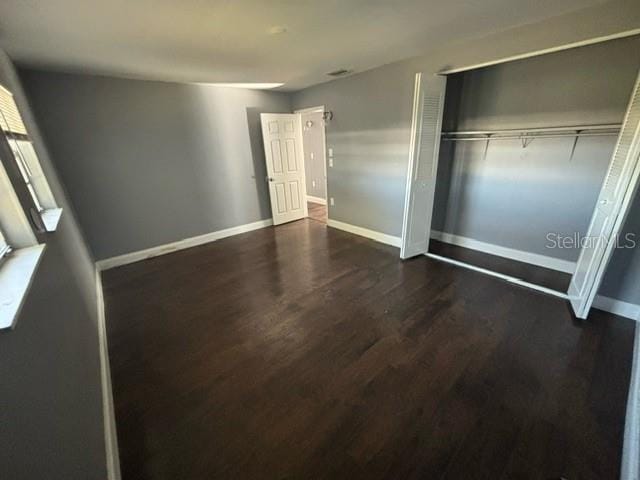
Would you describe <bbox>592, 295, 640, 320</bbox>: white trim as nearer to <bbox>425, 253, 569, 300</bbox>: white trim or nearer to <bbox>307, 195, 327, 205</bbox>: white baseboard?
<bbox>425, 253, 569, 300</bbox>: white trim

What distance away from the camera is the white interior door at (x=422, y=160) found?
286cm

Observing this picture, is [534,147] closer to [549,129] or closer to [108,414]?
[549,129]

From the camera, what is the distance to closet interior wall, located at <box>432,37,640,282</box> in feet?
8.26

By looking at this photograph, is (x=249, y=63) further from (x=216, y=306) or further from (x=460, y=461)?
(x=460, y=461)

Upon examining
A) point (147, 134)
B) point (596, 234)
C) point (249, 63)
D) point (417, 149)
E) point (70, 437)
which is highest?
point (249, 63)

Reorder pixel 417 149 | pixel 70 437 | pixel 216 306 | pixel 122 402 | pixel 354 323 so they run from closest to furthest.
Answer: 1. pixel 70 437
2. pixel 122 402
3. pixel 354 323
4. pixel 216 306
5. pixel 417 149

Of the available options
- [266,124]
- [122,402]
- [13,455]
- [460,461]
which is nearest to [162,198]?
[266,124]

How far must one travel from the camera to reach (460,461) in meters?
1.35

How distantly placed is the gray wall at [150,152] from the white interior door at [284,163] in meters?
0.21

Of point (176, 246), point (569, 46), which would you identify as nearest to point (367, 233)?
point (569, 46)

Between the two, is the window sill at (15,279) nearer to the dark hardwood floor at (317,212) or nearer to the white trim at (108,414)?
the white trim at (108,414)

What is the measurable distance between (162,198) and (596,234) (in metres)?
4.96

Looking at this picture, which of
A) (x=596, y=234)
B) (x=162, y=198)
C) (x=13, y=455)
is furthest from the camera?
(x=162, y=198)

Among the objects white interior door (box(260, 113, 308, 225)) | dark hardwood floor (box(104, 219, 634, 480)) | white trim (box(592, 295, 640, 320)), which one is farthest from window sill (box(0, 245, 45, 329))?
white interior door (box(260, 113, 308, 225))
